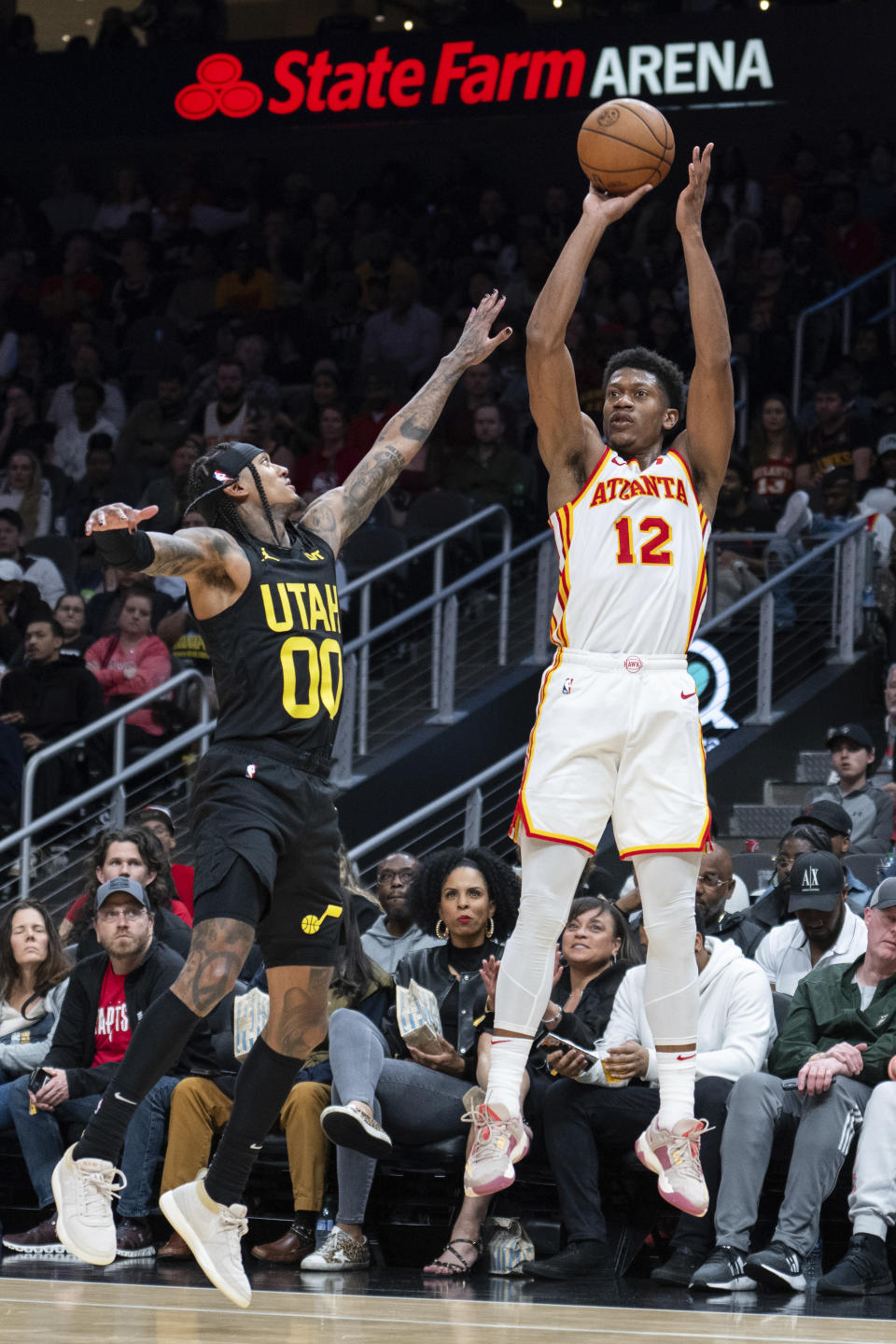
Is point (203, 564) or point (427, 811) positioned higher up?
point (203, 564)

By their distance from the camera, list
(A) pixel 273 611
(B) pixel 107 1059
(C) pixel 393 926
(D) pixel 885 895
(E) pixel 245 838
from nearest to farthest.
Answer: (E) pixel 245 838 → (A) pixel 273 611 → (D) pixel 885 895 → (B) pixel 107 1059 → (C) pixel 393 926

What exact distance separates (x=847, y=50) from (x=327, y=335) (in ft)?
16.6

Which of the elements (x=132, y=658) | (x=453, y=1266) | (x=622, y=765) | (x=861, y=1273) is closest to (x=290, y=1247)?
(x=453, y=1266)

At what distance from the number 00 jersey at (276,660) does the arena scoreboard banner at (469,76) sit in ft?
37.7

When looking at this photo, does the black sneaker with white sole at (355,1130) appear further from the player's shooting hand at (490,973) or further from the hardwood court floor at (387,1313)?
the player's shooting hand at (490,973)

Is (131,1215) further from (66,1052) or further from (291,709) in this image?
(291,709)

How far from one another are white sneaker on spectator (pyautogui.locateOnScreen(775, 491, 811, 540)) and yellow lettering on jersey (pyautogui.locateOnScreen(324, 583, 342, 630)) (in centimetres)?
708

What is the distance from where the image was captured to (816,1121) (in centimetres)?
694

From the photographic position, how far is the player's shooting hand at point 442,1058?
7.43 metres

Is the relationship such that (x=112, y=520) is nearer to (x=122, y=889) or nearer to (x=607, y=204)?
(x=607, y=204)

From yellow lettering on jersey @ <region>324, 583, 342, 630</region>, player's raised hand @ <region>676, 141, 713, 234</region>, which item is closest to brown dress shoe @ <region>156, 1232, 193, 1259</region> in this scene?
yellow lettering on jersey @ <region>324, 583, 342, 630</region>

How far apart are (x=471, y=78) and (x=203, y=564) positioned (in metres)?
12.4

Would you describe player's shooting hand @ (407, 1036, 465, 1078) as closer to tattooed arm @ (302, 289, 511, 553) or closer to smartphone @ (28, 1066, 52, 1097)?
smartphone @ (28, 1066, 52, 1097)

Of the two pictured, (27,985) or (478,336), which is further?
(27,985)
